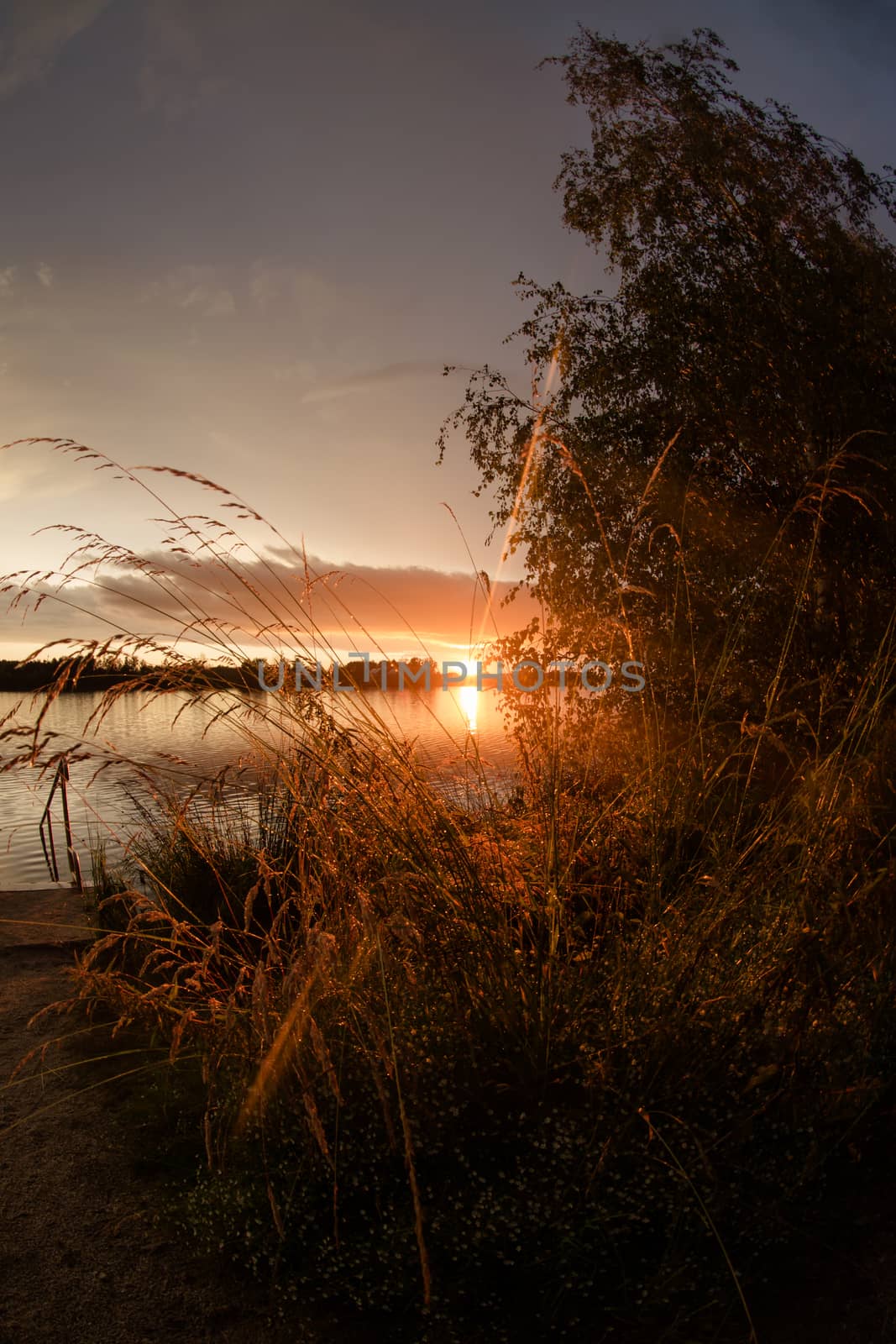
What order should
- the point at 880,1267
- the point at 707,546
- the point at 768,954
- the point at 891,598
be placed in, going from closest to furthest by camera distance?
the point at 880,1267 → the point at 768,954 → the point at 891,598 → the point at 707,546

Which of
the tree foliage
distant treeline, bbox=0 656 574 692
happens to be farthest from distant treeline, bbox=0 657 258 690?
the tree foliage

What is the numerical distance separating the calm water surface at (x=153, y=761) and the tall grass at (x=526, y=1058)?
0.61 feet

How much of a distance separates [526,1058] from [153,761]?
438 inches

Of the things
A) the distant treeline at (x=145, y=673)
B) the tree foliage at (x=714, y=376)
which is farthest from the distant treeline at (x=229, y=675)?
the tree foliage at (x=714, y=376)

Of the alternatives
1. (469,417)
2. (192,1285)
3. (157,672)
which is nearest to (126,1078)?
(192,1285)

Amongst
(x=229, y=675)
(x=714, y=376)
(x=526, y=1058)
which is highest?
(x=714, y=376)

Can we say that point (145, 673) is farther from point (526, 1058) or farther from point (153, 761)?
point (153, 761)

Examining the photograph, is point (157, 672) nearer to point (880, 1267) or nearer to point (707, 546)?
point (880, 1267)

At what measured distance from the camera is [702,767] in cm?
275

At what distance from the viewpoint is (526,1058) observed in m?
2.09

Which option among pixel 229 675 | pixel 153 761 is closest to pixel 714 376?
pixel 229 675

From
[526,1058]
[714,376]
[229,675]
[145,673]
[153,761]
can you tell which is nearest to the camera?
[526,1058]

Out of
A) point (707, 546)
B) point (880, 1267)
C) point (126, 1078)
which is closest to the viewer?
point (880, 1267)

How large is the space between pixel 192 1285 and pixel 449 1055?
830mm
